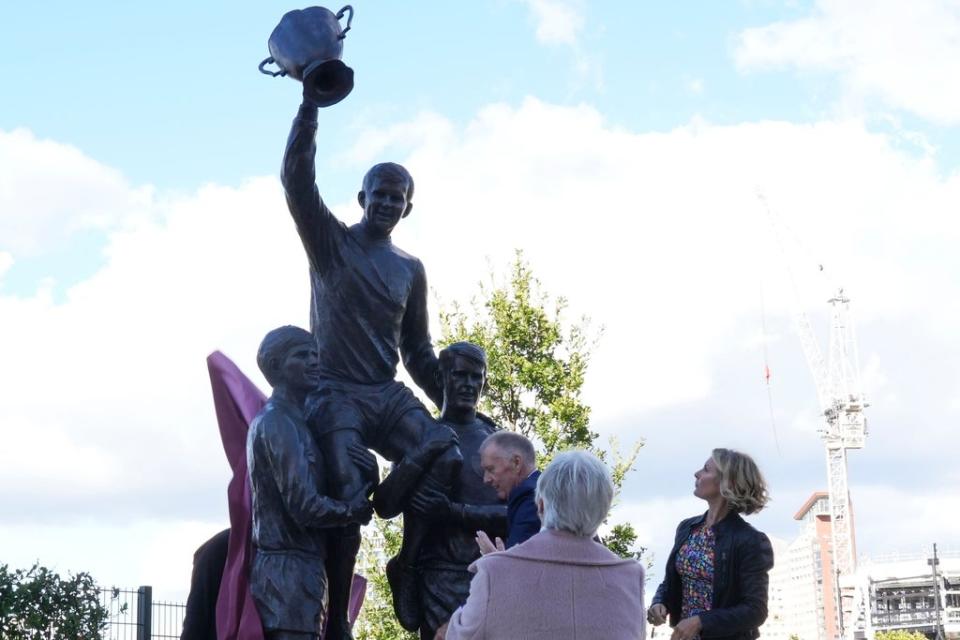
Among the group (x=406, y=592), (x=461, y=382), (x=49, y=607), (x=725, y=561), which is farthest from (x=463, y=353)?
(x=49, y=607)

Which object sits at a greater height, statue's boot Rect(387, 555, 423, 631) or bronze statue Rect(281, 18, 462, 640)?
bronze statue Rect(281, 18, 462, 640)

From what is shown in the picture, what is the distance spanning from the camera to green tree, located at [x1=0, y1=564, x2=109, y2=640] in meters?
14.0

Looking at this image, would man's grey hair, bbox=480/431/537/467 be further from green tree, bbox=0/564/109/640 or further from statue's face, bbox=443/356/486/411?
green tree, bbox=0/564/109/640

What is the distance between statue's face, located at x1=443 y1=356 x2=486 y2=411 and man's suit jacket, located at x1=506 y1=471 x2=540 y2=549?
2130 mm

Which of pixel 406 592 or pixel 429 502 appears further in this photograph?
pixel 406 592

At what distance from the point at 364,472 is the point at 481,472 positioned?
2.40 ft

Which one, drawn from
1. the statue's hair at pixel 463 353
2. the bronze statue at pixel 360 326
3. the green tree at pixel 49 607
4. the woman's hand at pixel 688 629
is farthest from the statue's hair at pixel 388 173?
the green tree at pixel 49 607

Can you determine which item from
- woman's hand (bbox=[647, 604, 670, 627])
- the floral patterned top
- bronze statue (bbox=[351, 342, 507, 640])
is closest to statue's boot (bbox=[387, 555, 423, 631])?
bronze statue (bbox=[351, 342, 507, 640])

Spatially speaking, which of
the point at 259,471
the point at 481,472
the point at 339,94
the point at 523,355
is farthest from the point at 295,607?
the point at 523,355

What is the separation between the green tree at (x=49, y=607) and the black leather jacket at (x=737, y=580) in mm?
9093

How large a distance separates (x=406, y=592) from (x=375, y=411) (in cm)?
103

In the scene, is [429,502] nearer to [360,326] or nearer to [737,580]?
[360,326]

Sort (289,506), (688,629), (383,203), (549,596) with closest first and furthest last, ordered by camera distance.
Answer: (549,596)
(688,629)
(289,506)
(383,203)

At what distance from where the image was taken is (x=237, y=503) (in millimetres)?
7609
